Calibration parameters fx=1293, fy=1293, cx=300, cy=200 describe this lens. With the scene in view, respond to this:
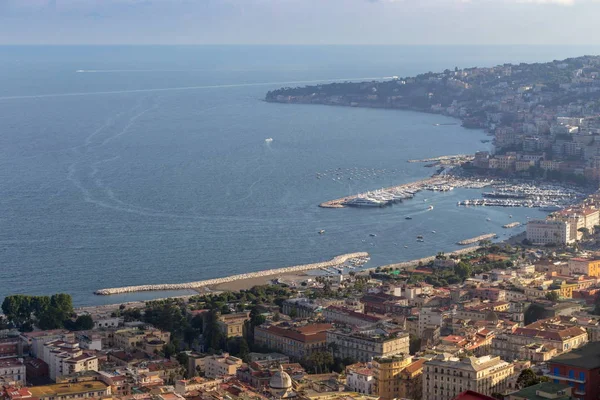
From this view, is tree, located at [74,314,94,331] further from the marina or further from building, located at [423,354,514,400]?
the marina

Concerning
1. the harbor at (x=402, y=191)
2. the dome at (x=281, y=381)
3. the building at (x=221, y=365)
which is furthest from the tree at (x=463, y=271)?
the harbor at (x=402, y=191)

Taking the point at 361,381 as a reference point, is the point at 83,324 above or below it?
below

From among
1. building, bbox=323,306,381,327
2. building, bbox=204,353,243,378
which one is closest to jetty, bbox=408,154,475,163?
building, bbox=323,306,381,327

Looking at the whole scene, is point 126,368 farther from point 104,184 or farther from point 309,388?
point 104,184

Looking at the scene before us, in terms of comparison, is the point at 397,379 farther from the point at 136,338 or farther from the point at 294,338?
the point at 136,338

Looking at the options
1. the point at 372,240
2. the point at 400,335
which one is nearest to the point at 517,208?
the point at 372,240

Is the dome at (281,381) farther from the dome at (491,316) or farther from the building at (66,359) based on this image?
the dome at (491,316)

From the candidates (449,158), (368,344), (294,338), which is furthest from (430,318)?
(449,158)
